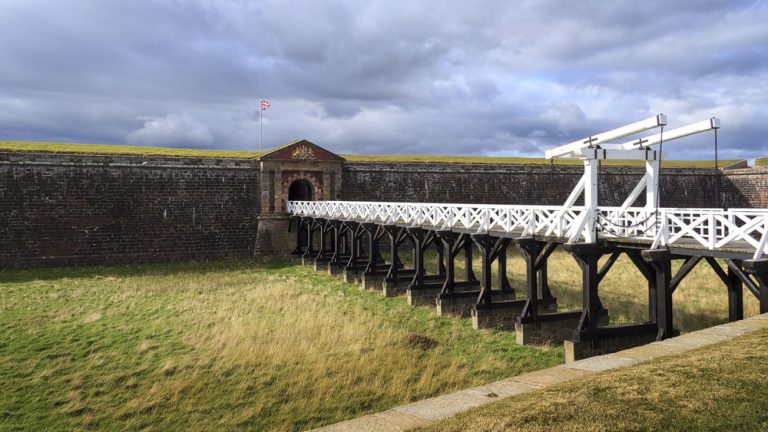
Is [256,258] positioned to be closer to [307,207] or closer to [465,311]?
[307,207]

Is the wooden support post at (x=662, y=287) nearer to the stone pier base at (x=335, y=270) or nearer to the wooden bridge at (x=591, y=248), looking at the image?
the wooden bridge at (x=591, y=248)

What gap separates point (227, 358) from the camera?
7941 millimetres

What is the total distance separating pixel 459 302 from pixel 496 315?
124 cm

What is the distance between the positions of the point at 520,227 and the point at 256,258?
12108 mm

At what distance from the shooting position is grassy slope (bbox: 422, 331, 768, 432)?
3.21 metres

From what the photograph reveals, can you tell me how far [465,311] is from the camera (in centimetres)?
1070

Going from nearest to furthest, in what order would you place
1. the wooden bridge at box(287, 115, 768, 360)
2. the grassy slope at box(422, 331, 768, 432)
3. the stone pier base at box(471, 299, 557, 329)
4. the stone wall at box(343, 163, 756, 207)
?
1. the grassy slope at box(422, 331, 768, 432)
2. the wooden bridge at box(287, 115, 768, 360)
3. the stone pier base at box(471, 299, 557, 329)
4. the stone wall at box(343, 163, 756, 207)

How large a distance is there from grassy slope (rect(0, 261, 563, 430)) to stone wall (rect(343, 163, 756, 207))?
9579 mm

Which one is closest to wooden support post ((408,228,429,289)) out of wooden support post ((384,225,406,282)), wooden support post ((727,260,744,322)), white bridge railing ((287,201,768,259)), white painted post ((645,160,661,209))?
white bridge railing ((287,201,768,259))

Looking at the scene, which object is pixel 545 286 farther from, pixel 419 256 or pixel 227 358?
pixel 227 358

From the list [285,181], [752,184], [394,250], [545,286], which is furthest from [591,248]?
[752,184]

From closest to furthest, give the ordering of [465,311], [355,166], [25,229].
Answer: [465,311] → [25,229] → [355,166]

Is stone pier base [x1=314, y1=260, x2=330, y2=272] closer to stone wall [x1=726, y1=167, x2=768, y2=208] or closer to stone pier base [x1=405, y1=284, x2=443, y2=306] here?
stone pier base [x1=405, y1=284, x2=443, y2=306]

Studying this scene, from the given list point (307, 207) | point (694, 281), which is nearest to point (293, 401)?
point (694, 281)
